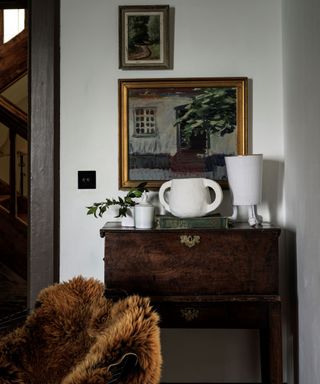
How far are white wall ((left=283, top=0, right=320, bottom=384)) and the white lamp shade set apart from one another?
0.16 meters

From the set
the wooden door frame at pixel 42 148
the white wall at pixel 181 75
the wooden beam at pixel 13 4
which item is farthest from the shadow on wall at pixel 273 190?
the wooden beam at pixel 13 4

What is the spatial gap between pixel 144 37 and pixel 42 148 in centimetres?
72

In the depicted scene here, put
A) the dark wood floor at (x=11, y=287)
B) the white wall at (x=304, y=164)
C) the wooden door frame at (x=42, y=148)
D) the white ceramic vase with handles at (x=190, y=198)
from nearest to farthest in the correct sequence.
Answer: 1. the white wall at (x=304, y=164)
2. the white ceramic vase with handles at (x=190, y=198)
3. the wooden door frame at (x=42, y=148)
4. the dark wood floor at (x=11, y=287)

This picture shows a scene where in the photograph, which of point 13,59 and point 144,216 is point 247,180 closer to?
point 144,216

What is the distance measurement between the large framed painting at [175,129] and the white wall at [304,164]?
0.99 ft

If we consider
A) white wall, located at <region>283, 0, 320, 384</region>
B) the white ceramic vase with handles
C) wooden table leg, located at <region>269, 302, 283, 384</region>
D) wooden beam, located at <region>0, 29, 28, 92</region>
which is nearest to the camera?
white wall, located at <region>283, 0, 320, 384</region>

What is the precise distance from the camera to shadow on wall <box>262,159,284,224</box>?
253cm

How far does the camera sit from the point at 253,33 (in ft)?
8.35

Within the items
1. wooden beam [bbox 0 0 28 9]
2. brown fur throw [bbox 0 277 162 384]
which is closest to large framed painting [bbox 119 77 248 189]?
wooden beam [bbox 0 0 28 9]

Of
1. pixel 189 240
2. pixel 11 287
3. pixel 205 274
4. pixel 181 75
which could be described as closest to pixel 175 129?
pixel 181 75

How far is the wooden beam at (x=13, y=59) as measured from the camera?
12.8ft

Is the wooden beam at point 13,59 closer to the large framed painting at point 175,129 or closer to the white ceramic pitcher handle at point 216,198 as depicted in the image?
the large framed painting at point 175,129

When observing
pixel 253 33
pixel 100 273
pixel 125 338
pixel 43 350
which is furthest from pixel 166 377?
pixel 253 33

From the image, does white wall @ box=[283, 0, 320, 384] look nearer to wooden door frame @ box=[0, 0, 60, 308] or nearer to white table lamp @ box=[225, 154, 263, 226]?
white table lamp @ box=[225, 154, 263, 226]
